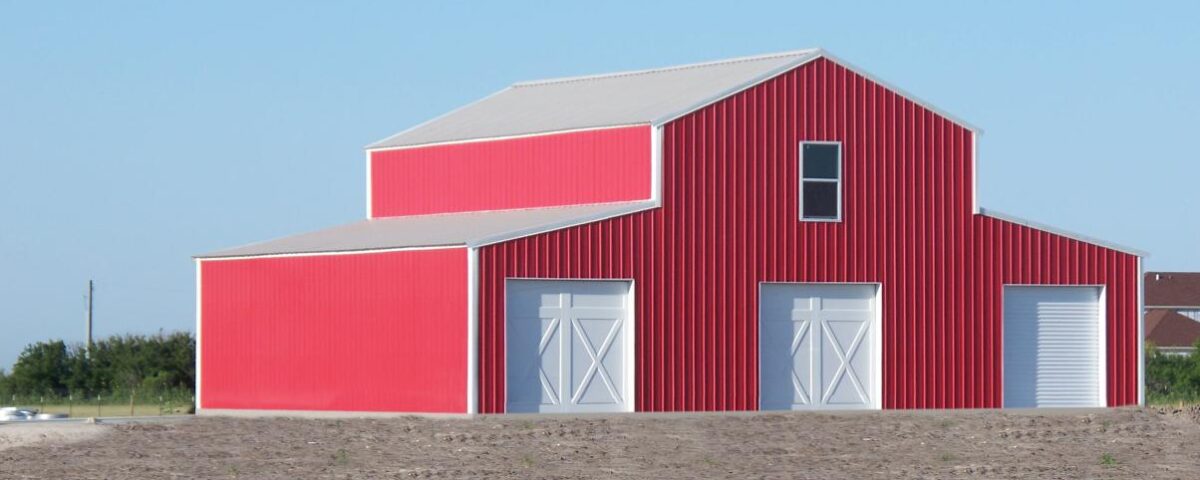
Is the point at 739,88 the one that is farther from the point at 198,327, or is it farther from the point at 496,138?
the point at 198,327

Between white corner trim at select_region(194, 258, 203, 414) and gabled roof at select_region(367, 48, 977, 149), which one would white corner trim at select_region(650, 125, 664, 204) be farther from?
white corner trim at select_region(194, 258, 203, 414)

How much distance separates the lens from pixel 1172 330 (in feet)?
364

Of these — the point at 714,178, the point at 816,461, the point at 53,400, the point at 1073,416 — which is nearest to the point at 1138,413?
the point at 1073,416

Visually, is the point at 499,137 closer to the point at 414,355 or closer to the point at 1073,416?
the point at 414,355

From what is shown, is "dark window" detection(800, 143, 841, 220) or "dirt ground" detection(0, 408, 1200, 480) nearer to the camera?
"dirt ground" detection(0, 408, 1200, 480)

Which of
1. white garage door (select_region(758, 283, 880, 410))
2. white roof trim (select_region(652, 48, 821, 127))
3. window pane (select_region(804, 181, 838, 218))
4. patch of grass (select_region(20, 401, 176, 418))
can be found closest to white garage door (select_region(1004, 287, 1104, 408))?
white garage door (select_region(758, 283, 880, 410))

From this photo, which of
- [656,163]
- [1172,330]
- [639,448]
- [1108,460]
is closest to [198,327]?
[656,163]

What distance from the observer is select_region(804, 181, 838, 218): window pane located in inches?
1698

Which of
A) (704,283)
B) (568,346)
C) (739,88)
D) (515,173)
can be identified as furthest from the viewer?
(515,173)

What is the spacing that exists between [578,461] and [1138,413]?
1517 centimetres

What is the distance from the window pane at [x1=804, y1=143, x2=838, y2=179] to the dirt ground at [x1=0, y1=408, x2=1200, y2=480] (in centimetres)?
457

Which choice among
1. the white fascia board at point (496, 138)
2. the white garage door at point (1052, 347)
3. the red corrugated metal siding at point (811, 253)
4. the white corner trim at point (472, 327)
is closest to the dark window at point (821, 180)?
the red corrugated metal siding at point (811, 253)

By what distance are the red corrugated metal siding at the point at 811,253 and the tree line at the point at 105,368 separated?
19222 millimetres

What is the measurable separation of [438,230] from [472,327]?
18.0 ft
